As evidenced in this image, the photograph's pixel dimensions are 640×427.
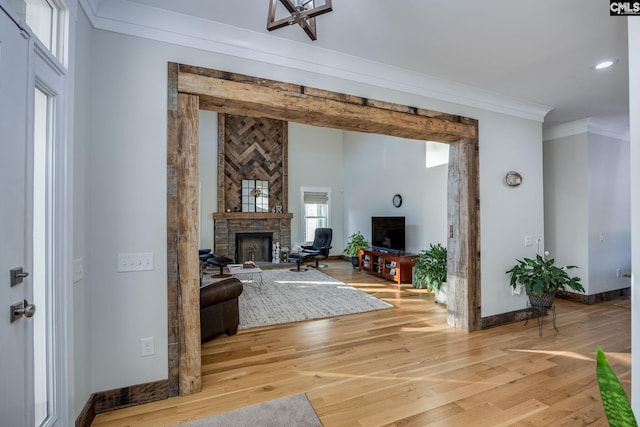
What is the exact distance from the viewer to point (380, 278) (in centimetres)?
590

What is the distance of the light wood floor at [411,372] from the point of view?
6.07ft

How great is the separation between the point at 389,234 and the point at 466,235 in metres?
2.90

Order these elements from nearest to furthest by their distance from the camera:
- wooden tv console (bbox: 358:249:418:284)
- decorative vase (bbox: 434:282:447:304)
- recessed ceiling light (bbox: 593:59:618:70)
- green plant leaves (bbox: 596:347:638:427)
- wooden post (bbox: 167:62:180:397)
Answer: green plant leaves (bbox: 596:347:638:427) < wooden post (bbox: 167:62:180:397) < recessed ceiling light (bbox: 593:59:618:70) < decorative vase (bbox: 434:282:447:304) < wooden tv console (bbox: 358:249:418:284)

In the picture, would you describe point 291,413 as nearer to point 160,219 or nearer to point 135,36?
point 160,219

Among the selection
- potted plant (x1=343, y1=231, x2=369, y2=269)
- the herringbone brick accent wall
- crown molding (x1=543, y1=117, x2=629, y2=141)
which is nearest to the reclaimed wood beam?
crown molding (x1=543, y1=117, x2=629, y2=141)

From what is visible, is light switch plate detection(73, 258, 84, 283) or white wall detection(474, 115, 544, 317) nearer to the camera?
light switch plate detection(73, 258, 84, 283)

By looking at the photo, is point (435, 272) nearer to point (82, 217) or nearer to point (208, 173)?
point (82, 217)

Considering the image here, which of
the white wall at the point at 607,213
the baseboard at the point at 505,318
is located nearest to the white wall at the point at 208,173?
the baseboard at the point at 505,318

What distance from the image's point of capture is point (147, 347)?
194 cm

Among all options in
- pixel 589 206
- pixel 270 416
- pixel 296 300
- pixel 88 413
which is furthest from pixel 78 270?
pixel 589 206

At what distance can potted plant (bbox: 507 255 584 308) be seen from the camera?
3.07 meters

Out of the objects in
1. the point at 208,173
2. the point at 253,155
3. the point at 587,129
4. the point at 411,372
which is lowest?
the point at 411,372

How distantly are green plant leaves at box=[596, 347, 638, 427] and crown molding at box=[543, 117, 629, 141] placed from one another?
5084 mm

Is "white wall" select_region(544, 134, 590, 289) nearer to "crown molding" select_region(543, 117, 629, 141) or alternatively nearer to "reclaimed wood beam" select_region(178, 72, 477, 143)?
"crown molding" select_region(543, 117, 629, 141)
